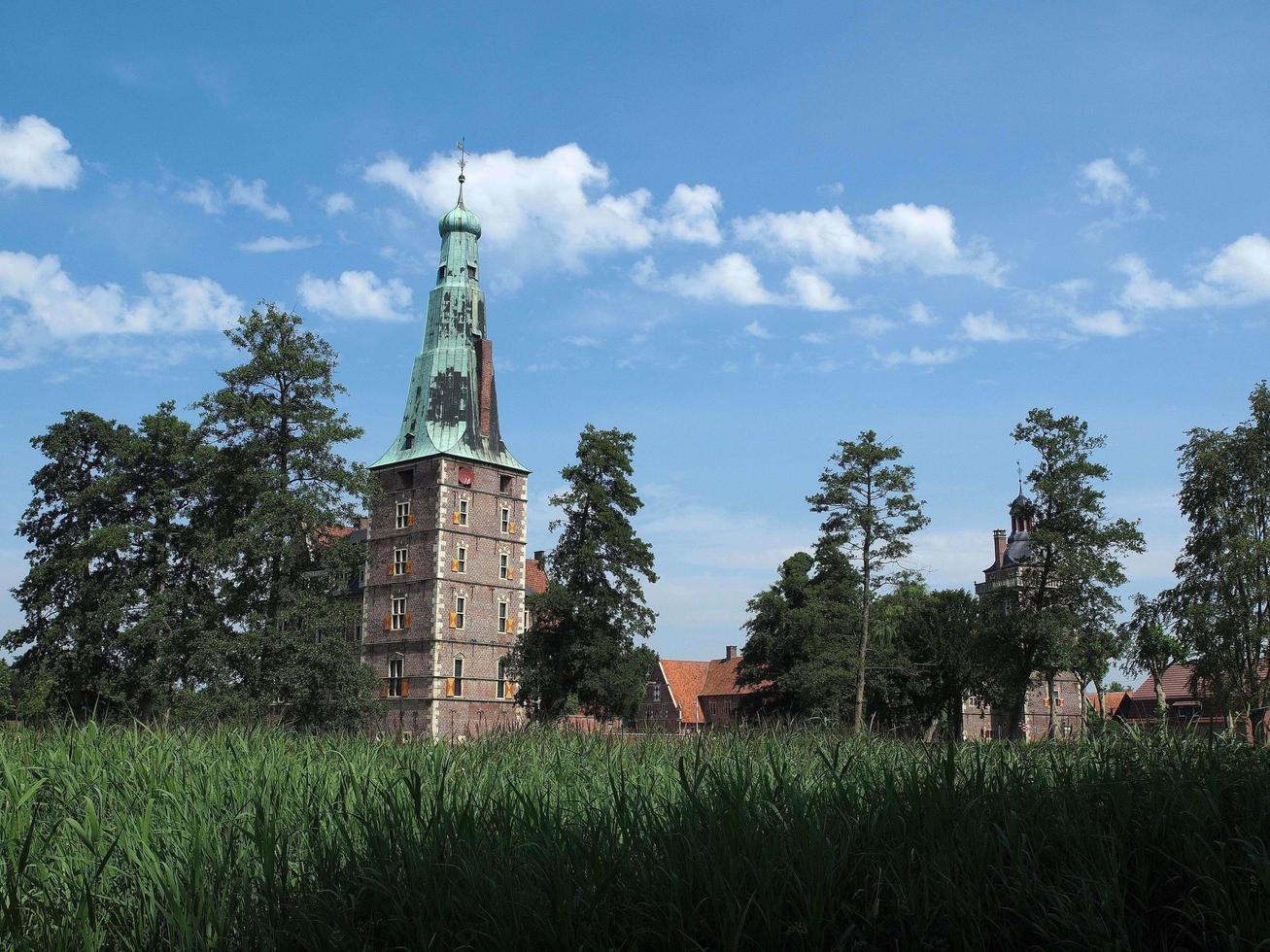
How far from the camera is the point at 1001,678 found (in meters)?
41.4

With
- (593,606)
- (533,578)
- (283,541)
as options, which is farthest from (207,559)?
(533,578)

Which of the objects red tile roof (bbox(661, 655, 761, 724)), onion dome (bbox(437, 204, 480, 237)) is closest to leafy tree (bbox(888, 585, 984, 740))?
red tile roof (bbox(661, 655, 761, 724))

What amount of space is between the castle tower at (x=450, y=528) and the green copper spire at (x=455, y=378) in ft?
0.19

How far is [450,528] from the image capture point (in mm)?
65438

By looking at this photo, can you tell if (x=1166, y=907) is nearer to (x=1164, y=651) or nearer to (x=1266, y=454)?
(x=1266, y=454)

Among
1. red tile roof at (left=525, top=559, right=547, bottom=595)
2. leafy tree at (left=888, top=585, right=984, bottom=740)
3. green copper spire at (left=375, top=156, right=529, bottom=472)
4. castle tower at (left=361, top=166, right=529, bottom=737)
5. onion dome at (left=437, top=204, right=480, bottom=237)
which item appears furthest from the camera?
red tile roof at (left=525, top=559, right=547, bottom=595)

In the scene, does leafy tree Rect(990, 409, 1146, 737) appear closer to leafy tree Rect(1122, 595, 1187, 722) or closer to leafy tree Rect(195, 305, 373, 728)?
leafy tree Rect(1122, 595, 1187, 722)

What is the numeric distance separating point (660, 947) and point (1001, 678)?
39659 mm

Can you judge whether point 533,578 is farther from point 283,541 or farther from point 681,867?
point 681,867

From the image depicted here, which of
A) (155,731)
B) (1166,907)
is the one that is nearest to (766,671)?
(155,731)

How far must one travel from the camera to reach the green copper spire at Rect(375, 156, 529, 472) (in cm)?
6831

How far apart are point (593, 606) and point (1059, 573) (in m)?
17.6

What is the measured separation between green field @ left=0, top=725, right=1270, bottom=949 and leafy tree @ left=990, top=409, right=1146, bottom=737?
1400 inches

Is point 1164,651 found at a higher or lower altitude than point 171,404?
lower
